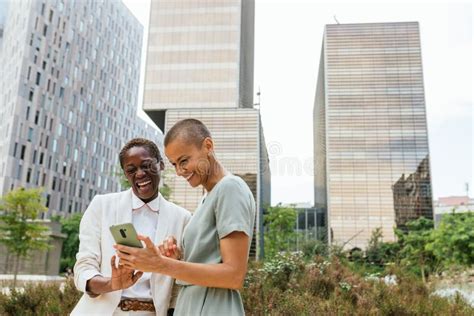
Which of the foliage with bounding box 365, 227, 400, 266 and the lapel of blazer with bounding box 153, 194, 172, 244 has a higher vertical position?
the lapel of blazer with bounding box 153, 194, 172, 244

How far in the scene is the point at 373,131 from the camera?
60.3 metres

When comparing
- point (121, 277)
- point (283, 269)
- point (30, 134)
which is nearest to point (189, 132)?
point (121, 277)

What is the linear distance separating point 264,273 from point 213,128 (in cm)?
3756

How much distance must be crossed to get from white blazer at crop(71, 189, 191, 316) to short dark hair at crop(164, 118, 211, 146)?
0.69m

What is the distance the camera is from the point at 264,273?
6566 millimetres

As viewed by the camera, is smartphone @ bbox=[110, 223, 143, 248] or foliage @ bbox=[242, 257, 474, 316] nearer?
smartphone @ bbox=[110, 223, 143, 248]

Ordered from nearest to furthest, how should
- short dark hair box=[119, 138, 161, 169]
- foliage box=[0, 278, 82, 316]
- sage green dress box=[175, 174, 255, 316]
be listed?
sage green dress box=[175, 174, 255, 316], short dark hair box=[119, 138, 161, 169], foliage box=[0, 278, 82, 316]

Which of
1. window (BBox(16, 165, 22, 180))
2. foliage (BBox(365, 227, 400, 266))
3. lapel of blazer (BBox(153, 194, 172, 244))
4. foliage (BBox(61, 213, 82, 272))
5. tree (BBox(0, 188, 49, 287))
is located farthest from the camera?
window (BBox(16, 165, 22, 180))

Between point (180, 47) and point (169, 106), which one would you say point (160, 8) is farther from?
point (169, 106)

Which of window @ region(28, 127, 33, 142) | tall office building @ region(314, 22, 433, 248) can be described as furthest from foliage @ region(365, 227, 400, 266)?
window @ region(28, 127, 33, 142)

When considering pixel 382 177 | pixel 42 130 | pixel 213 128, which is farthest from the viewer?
pixel 382 177

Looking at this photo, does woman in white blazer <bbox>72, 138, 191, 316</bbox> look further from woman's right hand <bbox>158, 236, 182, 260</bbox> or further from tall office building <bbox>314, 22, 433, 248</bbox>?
tall office building <bbox>314, 22, 433, 248</bbox>

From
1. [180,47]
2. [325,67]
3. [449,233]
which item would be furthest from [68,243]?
[325,67]

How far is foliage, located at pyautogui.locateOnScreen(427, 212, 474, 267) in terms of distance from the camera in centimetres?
1952
